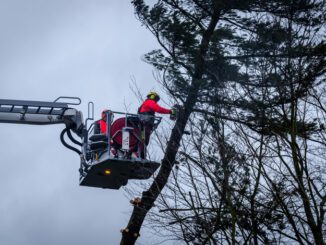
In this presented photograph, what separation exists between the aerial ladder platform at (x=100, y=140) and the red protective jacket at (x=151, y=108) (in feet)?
0.60

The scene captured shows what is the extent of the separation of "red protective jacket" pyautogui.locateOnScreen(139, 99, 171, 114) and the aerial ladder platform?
18 centimetres

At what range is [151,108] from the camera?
15242 mm

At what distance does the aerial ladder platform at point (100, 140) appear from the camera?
15.0 meters

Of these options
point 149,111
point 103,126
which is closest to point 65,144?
point 103,126

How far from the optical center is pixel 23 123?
53.7 feet

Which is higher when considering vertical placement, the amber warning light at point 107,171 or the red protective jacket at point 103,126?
the red protective jacket at point 103,126

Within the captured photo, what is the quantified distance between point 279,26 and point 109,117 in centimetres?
412

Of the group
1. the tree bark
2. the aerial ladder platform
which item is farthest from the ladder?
the tree bark

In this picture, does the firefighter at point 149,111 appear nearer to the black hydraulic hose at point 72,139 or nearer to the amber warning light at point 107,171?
the amber warning light at point 107,171

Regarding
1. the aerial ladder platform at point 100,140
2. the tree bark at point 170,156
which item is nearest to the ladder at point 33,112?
the aerial ladder platform at point 100,140

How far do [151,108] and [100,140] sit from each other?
4.01ft

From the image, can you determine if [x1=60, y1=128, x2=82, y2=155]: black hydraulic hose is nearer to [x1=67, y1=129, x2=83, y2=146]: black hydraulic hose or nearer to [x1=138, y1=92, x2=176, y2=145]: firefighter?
[x1=67, y1=129, x2=83, y2=146]: black hydraulic hose

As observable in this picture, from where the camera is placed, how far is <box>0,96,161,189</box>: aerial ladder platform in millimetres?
15016

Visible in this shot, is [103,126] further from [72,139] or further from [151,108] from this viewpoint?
[151,108]
